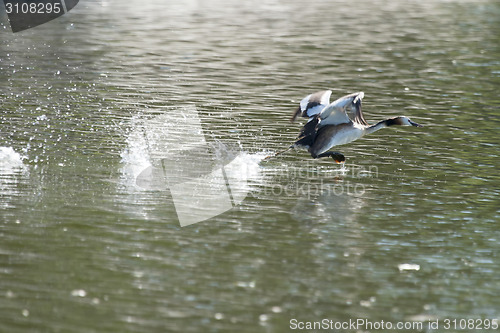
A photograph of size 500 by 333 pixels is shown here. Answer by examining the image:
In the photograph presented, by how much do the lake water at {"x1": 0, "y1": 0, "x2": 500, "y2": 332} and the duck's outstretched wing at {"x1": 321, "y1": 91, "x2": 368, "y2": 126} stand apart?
0.92 meters

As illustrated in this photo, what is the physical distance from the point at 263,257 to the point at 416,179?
4404 mm

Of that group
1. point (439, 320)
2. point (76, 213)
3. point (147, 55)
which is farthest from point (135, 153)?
point (147, 55)

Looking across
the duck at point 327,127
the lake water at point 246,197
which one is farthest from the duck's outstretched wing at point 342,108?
the lake water at point 246,197

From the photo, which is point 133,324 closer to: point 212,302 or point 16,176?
point 212,302

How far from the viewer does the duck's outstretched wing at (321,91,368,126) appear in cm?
1213

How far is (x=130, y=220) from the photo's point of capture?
33.5ft

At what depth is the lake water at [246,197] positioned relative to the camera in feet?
25.9

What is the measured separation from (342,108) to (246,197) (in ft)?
8.03

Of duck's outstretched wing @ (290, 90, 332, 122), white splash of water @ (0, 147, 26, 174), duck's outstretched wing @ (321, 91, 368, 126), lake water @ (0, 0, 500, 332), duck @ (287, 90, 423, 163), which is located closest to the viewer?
lake water @ (0, 0, 500, 332)

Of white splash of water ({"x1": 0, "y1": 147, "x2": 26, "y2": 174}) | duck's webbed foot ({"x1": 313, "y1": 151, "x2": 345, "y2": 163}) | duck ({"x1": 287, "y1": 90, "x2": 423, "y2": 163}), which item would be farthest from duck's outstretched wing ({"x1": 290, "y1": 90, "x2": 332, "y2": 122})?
white splash of water ({"x1": 0, "y1": 147, "x2": 26, "y2": 174})

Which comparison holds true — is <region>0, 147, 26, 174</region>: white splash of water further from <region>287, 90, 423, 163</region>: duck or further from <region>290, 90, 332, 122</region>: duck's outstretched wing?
<region>290, 90, 332, 122</region>: duck's outstretched wing

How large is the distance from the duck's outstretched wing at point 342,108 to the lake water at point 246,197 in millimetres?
920

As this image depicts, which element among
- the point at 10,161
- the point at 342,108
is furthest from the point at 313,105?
the point at 10,161

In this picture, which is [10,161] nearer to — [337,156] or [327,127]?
[327,127]
